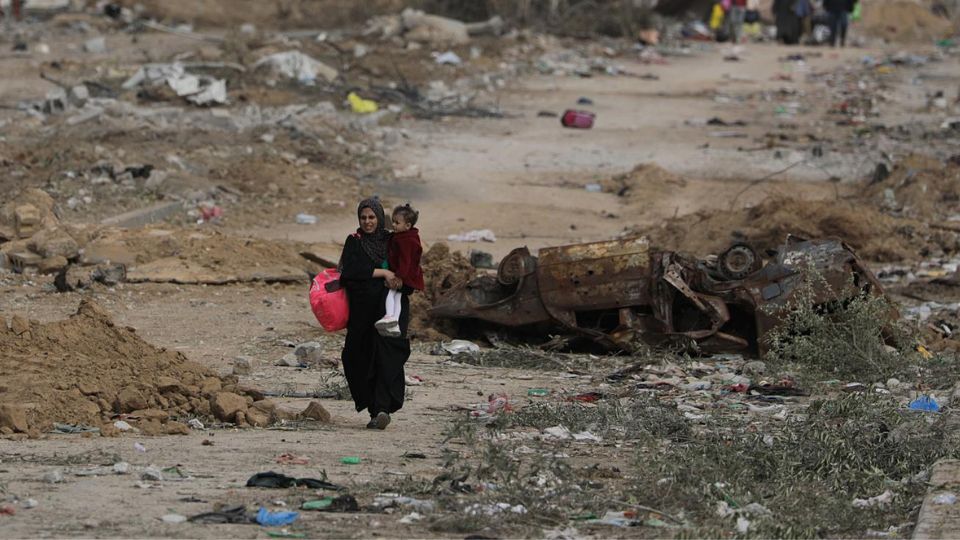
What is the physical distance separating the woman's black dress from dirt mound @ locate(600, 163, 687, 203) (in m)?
9.04

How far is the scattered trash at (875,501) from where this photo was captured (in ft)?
20.7

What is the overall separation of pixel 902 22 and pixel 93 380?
29819 millimetres

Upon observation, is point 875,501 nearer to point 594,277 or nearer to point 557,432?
point 557,432

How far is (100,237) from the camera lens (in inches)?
499

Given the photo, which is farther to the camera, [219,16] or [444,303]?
[219,16]

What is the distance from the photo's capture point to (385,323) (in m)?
7.68

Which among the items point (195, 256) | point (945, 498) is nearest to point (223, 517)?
point (945, 498)

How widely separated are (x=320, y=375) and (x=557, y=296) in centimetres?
161

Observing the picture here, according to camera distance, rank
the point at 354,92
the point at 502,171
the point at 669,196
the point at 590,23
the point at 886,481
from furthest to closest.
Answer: the point at 590,23
the point at 354,92
the point at 502,171
the point at 669,196
the point at 886,481

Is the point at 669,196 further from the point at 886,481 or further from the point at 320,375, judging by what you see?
the point at 886,481

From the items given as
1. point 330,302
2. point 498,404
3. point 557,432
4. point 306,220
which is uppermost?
point 330,302

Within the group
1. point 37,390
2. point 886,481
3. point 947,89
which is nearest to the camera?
point 886,481

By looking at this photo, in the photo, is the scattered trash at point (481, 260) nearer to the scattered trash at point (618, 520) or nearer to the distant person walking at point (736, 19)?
the scattered trash at point (618, 520)

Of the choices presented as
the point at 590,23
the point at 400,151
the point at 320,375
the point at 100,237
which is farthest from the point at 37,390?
the point at 590,23
